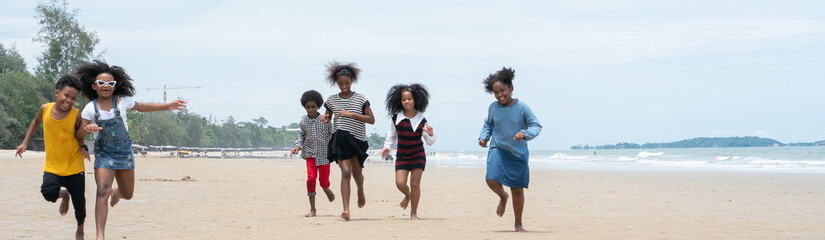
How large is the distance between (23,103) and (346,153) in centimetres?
6383

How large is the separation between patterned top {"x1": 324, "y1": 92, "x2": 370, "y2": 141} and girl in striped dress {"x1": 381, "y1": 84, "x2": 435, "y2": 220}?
0.31 m

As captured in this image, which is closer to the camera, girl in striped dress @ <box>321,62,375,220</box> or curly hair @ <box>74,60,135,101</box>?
curly hair @ <box>74,60,135,101</box>

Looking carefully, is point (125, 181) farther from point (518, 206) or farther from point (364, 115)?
point (518, 206)

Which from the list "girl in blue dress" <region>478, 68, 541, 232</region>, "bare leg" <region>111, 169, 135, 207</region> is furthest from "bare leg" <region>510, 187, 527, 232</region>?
"bare leg" <region>111, 169, 135, 207</region>

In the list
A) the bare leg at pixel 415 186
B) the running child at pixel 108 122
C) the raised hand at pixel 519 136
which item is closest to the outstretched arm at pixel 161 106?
the running child at pixel 108 122

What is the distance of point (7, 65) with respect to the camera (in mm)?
86688

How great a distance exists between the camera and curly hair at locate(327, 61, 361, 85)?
868 cm

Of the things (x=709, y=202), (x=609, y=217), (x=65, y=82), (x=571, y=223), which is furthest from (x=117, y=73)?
(x=709, y=202)

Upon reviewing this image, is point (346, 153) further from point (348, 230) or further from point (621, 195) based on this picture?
point (621, 195)

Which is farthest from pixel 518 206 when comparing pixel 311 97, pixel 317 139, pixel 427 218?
pixel 311 97

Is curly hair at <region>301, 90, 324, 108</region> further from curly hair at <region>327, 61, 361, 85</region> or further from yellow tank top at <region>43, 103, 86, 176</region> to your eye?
yellow tank top at <region>43, 103, 86, 176</region>

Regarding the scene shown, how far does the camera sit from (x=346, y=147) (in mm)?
8531

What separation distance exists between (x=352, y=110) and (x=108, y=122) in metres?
2.98

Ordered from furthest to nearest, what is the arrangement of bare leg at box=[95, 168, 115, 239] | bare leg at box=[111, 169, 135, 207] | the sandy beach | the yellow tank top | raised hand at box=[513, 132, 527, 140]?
the sandy beach → raised hand at box=[513, 132, 527, 140] → bare leg at box=[111, 169, 135, 207] → bare leg at box=[95, 168, 115, 239] → the yellow tank top
